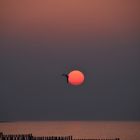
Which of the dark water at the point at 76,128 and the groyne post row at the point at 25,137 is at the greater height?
the dark water at the point at 76,128

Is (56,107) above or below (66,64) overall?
below

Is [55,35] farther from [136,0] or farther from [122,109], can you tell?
[122,109]

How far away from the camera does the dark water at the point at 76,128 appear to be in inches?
192

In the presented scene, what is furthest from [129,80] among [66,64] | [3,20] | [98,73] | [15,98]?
[3,20]

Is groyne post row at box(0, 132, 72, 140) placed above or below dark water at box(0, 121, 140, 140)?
below

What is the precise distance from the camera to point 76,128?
4.90m

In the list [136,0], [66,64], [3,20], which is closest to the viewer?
[136,0]

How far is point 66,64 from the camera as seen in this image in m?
4.49

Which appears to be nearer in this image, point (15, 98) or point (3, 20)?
point (3, 20)

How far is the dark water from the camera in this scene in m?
4.87

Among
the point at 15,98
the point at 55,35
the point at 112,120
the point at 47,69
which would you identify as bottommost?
the point at 112,120

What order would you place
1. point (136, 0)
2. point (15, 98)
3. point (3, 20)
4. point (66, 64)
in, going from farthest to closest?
1. point (15, 98)
2. point (66, 64)
3. point (3, 20)
4. point (136, 0)

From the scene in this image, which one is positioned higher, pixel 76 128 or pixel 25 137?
pixel 76 128

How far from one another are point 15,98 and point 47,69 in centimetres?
85
